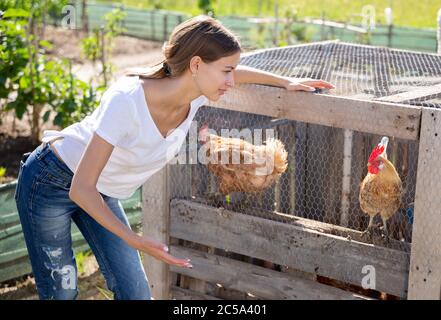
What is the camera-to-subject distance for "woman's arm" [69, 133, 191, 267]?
96.7 inches

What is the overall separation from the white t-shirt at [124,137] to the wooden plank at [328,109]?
585 mm

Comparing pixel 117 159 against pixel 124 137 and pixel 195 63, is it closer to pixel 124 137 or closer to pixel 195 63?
pixel 124 137

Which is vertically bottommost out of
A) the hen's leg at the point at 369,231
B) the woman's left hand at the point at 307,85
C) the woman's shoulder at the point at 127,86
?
the hen's leg at the point at 369,231

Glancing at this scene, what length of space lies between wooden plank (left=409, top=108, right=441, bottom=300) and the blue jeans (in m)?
1.10

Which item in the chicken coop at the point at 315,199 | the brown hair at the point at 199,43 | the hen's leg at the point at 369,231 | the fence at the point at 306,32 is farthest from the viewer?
the fence at the point at 306,32

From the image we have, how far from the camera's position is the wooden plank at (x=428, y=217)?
297 cm

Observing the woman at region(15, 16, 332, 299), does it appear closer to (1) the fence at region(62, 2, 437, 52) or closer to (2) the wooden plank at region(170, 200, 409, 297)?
(2) the wooden plank at region(170, 200, 409, 297)

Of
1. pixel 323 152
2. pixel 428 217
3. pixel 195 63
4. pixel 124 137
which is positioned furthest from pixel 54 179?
pixel 323 152

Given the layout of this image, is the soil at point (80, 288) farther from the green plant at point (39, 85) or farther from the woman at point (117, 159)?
the green plant at point (39, 85)

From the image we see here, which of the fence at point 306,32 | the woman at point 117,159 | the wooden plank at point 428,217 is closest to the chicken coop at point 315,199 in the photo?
the wooden plank at point 428,217

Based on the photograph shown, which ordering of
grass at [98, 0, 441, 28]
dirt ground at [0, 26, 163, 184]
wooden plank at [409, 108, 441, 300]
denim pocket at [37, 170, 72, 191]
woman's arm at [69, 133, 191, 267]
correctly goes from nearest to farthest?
woman's arm at [69, 133, 191, 267] → denim pocket at [37, 170, 72, 191] → wooden plank at [409, 108, 441, 300] → dirt ground at [0, 26, 163, 184] → grass at [98, 0, 441, 28]

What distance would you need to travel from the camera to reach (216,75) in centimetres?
264

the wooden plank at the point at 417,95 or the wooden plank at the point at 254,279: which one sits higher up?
the wooden plank at the point at 417,95

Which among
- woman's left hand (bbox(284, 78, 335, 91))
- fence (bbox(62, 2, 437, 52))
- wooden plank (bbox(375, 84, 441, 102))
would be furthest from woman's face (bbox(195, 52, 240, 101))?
fence (bbox(62, 2, 437, 52))
